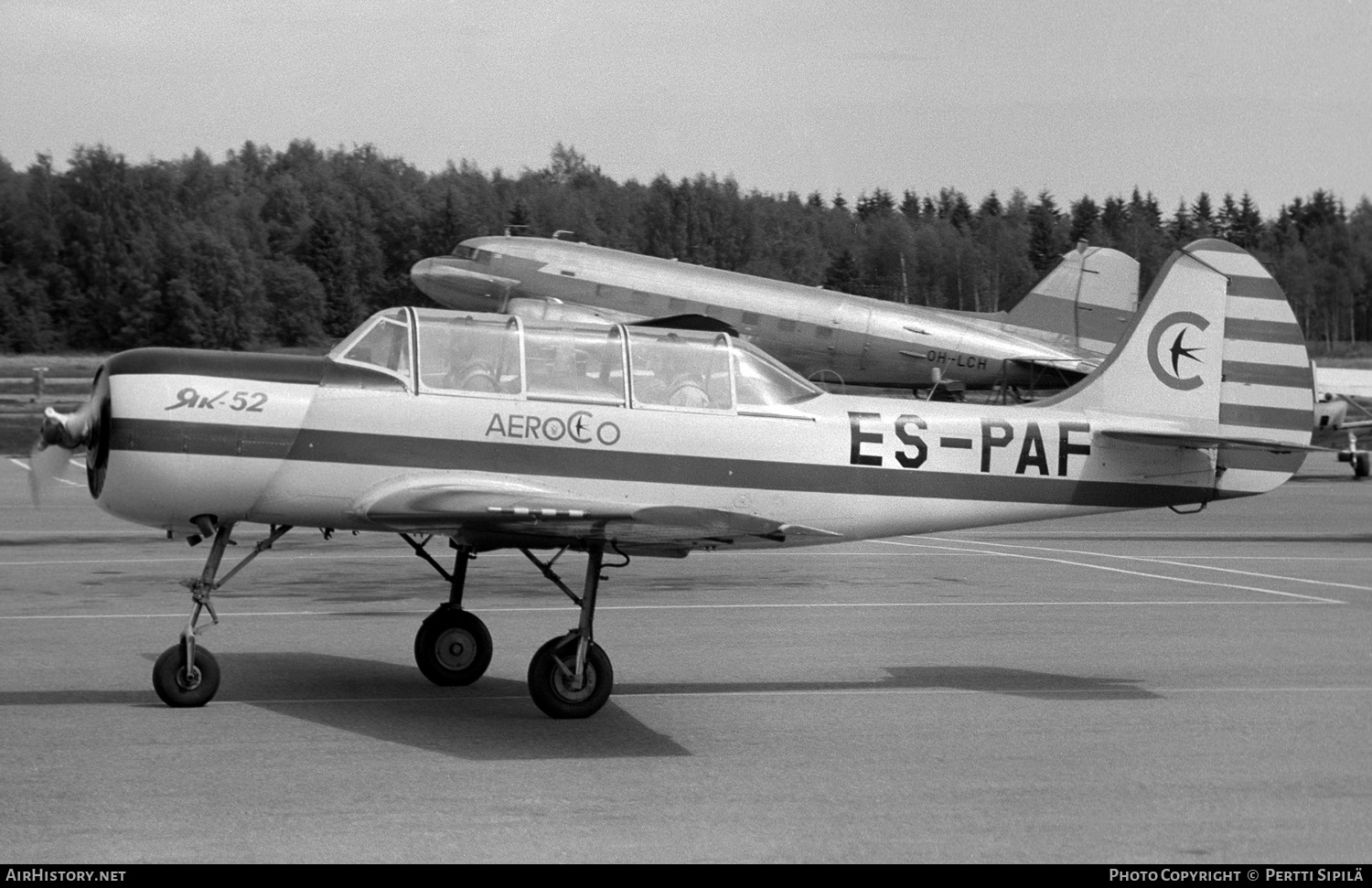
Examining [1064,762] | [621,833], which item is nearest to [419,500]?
[621,833]

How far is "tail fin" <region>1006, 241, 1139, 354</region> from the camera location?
31406 mm

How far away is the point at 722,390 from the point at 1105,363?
2909mm

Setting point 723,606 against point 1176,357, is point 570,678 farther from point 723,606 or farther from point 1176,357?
point 1176,357

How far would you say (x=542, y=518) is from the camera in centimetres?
791

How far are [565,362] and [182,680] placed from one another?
9.48 ft

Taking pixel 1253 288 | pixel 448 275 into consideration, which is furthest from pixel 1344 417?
pixel 1253 288

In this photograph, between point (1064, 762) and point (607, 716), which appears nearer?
point (1064, 762)

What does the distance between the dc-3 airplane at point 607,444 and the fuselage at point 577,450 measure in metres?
0.01

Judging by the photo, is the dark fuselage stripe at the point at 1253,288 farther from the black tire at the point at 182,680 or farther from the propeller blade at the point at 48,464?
the propeller blade at the point at 48,464

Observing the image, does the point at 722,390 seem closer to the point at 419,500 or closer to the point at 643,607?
the point at 419,500

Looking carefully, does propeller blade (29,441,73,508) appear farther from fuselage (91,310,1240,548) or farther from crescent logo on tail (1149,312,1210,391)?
crescent logo on tail (1149,312,1210,391)

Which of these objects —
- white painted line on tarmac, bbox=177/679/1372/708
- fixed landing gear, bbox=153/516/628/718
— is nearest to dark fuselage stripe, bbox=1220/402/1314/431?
white painted line on tarmac, bbox=177/679/1372/708

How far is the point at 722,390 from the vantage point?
9172 mm

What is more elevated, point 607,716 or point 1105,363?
point 1105,363
